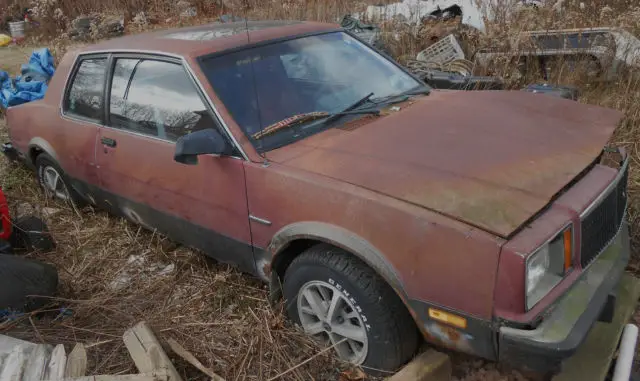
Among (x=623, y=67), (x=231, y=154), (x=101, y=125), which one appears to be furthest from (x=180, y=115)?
(x=623, y=67)

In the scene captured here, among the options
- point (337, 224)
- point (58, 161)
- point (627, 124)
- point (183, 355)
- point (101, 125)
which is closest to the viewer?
point (337, 224)

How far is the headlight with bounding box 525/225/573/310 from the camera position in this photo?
1917 mm

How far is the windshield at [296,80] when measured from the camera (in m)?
2.78

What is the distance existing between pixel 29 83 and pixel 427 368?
6699 mm

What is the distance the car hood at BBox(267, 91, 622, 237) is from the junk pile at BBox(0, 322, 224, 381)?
1.05 meters

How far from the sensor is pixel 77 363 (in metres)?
2.33

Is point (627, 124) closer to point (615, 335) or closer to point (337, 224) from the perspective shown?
point (615, 335)

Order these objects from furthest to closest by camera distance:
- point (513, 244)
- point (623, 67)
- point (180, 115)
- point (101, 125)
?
point (623, 67)
point (101, 125)
point (180, 115)
point (513, 244)

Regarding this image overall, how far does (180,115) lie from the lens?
299 cm

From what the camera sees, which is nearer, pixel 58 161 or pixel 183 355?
pixel 183 355

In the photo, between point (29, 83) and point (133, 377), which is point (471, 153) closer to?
point (133, 377)

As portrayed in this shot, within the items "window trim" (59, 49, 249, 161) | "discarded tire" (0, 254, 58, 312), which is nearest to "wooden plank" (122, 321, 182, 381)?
"discarded tire" (0, 254, 58, 312)

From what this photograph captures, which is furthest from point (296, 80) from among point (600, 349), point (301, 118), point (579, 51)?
point (579, 51)

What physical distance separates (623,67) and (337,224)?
4330 mm
